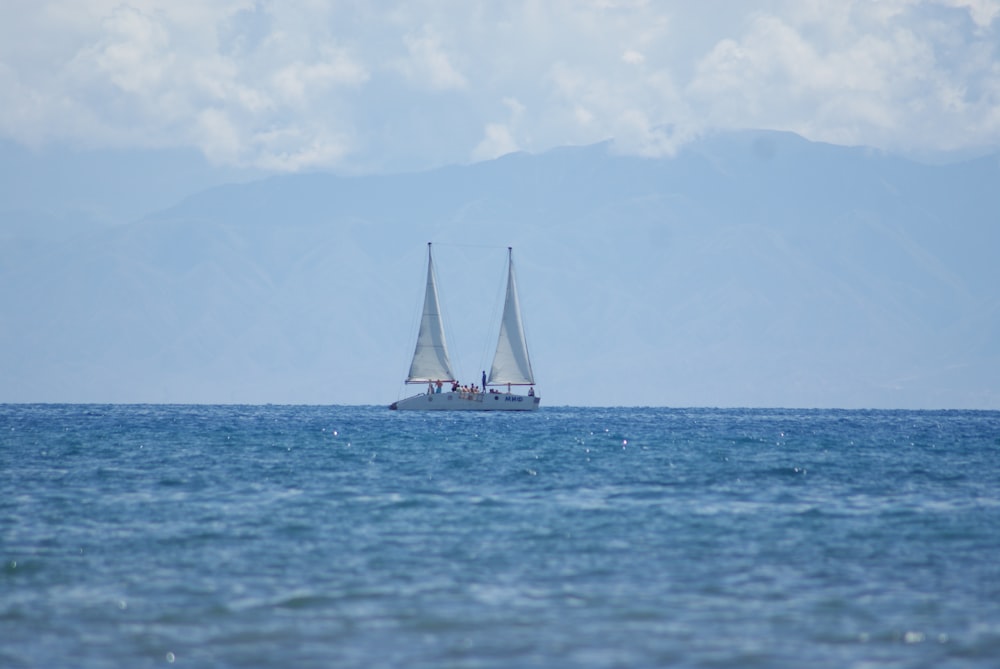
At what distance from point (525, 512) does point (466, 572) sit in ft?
29.5

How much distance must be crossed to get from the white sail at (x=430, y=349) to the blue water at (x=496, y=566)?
66.2 m

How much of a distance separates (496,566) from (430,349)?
90136 millimetres

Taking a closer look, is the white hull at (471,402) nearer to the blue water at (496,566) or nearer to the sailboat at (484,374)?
the sailboat at (484,374)

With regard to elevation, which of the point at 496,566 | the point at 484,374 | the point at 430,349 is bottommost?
the point at 496,566

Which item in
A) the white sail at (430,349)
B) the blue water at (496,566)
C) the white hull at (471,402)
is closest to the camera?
the blue water at (496,566)

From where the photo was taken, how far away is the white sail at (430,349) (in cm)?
11475

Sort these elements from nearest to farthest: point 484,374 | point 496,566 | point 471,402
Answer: point 496,566
point 471,402
point 484,374

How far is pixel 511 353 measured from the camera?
380ft

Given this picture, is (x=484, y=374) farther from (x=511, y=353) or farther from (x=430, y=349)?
(x=430, y=349)

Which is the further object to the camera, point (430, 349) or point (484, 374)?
point (484, 374)

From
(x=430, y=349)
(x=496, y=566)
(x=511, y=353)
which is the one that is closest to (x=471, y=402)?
(x=511, y=353)

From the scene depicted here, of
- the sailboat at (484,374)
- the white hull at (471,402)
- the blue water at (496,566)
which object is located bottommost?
the blue water at (496,566)

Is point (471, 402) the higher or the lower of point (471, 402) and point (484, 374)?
the lower

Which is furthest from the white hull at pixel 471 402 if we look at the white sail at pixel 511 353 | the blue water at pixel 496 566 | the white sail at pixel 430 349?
the blue water at pixel 496 566
